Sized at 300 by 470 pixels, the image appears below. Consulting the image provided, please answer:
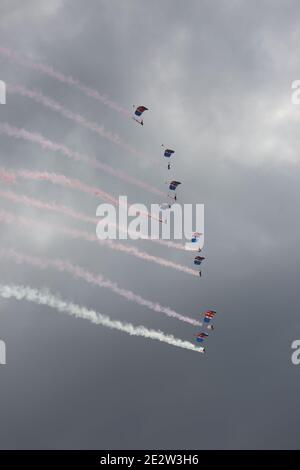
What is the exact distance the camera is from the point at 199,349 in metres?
147

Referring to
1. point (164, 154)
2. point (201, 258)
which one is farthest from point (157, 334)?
point (164, 154)

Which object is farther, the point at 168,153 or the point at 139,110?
the point at 168,153

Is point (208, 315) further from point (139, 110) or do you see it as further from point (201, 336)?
point (139, 110)

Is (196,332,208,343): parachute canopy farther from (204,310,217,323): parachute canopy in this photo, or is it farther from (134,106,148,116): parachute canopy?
(134,106,148,116): parachute canopy

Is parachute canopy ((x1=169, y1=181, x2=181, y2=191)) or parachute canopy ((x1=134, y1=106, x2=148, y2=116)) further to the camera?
parachute canopy ((x1=169, y1=181, x2=181, y2=191))

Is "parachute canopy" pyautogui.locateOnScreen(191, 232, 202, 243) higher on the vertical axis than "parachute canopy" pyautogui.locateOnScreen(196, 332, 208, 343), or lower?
higher

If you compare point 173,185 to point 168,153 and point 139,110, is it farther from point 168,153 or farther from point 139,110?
point 139,110

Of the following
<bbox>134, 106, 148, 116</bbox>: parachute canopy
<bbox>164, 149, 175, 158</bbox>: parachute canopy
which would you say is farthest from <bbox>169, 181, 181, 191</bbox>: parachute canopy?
<bbox>134, 106, 148, 116</bbox>: parachute canopy

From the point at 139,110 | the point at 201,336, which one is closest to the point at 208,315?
the point at 201,336

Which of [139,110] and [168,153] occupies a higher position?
[139,110]

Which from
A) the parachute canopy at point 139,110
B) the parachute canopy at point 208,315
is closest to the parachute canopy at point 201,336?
the parachute canopy at point 208,315

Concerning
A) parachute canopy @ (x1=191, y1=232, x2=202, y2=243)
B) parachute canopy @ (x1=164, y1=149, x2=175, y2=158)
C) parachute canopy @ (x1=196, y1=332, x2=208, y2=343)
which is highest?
parachute canopy @ (x1=164, y1=149, x2=175, y2=158)

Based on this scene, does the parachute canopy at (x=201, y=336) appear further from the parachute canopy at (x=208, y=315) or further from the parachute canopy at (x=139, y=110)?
the parachute canopy at (x=139, y=110)
